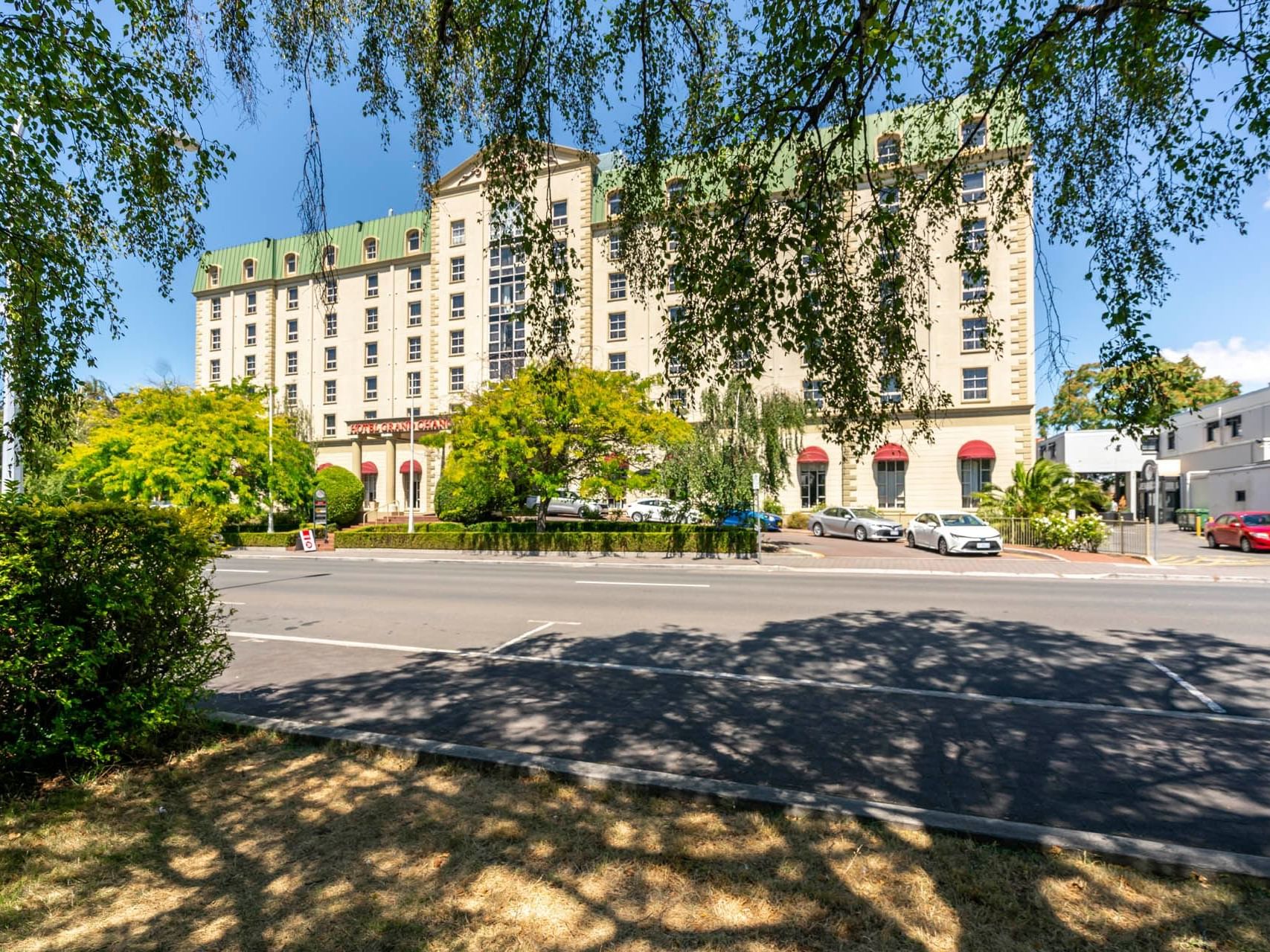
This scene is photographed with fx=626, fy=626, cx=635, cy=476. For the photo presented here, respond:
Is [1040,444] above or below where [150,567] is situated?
above

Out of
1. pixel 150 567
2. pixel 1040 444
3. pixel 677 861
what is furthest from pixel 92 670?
pixel 1040 444

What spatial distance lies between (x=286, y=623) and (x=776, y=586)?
10.0m

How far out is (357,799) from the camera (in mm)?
3891

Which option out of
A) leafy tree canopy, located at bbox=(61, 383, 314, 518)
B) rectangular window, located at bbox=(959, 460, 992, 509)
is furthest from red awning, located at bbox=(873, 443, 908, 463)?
leafy tree canopy, located at bbox=(61, 383, 314, 518)

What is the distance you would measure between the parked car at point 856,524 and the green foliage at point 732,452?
5.24m

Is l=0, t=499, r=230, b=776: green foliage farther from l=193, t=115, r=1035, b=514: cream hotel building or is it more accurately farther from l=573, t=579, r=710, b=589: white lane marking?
l=193, t=115, r=1035, b=514: cream hotel building

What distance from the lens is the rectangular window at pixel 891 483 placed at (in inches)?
1340

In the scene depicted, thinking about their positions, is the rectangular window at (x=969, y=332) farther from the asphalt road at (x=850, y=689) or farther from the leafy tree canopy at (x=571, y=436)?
the asphalt road at (x=850, y=689)

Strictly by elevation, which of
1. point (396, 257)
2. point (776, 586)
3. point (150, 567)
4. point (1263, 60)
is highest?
point (396, 257)

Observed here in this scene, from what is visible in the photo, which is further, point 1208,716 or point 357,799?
point 1208,716

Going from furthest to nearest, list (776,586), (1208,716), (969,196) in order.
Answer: (969,196), (776,586), (1208,716)

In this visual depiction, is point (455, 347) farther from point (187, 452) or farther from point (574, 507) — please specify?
point (187, 452)

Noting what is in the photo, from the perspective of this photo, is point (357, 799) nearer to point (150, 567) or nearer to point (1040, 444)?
point (150, 567)

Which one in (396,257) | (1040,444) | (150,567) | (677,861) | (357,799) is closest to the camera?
(677,861)
